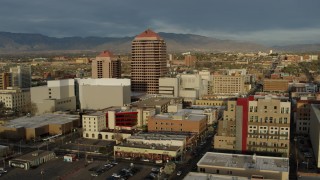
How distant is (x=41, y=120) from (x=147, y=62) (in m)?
22.9

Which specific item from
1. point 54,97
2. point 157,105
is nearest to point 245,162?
point 157,105

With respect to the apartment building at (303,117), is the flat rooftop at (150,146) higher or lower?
lower

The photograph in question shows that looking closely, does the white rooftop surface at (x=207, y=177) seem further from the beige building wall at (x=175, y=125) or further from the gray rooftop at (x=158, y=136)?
the beige building wall at (x=175, y=125)

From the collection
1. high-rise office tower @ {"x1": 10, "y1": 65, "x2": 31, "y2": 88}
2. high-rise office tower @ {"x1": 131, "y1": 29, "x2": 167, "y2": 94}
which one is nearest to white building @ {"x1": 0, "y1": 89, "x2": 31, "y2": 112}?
high-rise office tower @ {"x1": 10, "y1": 65, "x2": 31, "y2": 88}

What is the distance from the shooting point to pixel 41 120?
36750 mm

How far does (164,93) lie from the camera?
53250mm

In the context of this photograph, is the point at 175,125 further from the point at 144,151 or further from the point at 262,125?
the point at 262,125

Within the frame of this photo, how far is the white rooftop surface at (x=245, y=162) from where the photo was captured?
1977 cm

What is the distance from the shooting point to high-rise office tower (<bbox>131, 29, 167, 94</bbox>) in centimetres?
5597

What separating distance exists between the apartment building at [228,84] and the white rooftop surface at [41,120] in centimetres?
2730

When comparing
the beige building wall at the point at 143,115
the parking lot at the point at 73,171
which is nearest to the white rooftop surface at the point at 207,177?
the parking lot at the point at 73,171

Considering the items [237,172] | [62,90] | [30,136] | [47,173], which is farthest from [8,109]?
[237,172]

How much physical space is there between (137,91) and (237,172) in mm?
38457

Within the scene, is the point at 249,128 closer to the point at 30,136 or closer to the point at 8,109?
the point at 30,136
